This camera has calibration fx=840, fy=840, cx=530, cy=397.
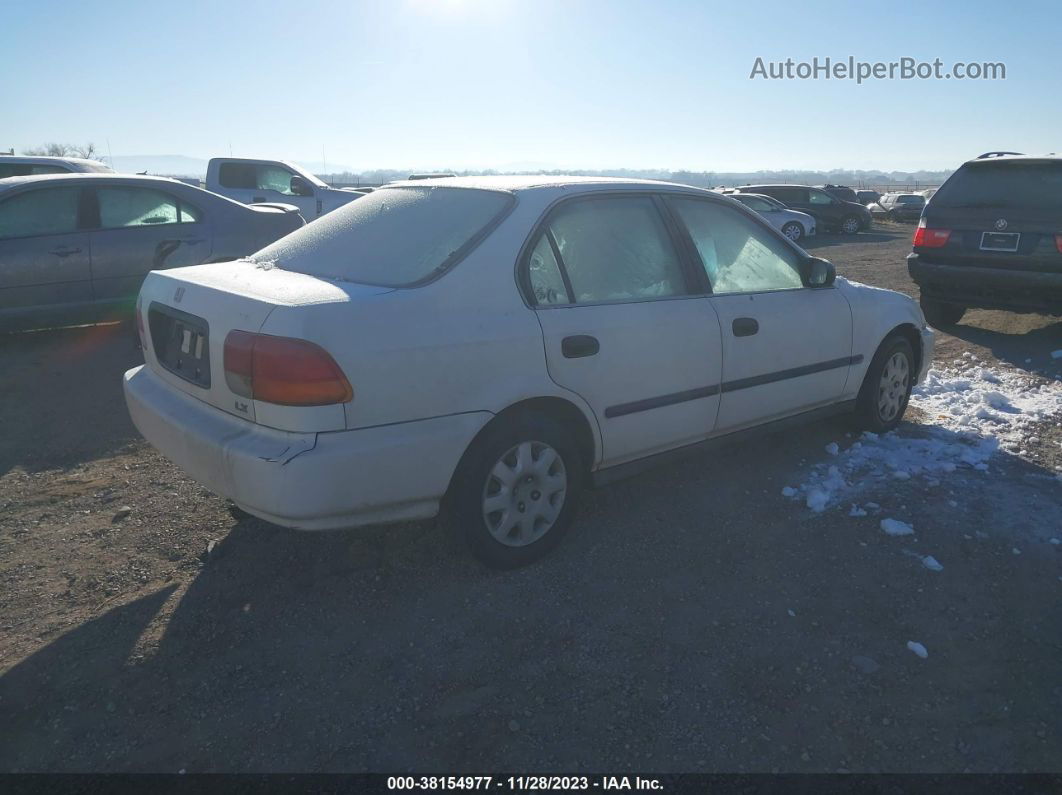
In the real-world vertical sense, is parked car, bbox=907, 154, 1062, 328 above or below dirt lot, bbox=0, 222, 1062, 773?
above

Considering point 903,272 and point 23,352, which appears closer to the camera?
point 23,352

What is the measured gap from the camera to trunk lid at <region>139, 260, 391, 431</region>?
3008 mm

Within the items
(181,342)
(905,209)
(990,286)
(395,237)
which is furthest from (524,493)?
(905,209)

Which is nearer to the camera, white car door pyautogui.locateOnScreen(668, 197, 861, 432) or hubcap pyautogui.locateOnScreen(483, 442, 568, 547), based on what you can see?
hubcap pyautogui.locateOnScreen(483, 442, 568, 547)

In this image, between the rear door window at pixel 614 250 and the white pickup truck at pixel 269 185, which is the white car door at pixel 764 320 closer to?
the rear door window at pixel 614 250

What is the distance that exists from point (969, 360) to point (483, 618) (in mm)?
5785

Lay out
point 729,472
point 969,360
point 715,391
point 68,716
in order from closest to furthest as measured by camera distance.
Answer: point 68,716, point 715,391, point 729,472, point 969,360

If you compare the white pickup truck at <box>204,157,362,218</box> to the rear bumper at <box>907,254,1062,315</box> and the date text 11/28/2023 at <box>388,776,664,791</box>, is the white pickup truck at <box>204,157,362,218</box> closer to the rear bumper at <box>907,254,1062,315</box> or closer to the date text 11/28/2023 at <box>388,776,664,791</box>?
the rear bumper at <box>907,254,1062,315</box>

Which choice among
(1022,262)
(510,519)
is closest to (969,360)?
(1022,262)

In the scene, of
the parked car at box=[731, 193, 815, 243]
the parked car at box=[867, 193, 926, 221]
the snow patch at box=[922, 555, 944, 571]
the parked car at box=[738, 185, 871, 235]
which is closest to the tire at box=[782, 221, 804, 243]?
the parked car at box=[731, 193, 815, 243]

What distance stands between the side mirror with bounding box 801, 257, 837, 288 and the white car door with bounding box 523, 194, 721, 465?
879 millimetres

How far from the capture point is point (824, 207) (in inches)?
1001

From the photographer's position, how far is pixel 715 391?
161 inches

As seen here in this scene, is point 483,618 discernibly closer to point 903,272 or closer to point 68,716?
point 68,716
